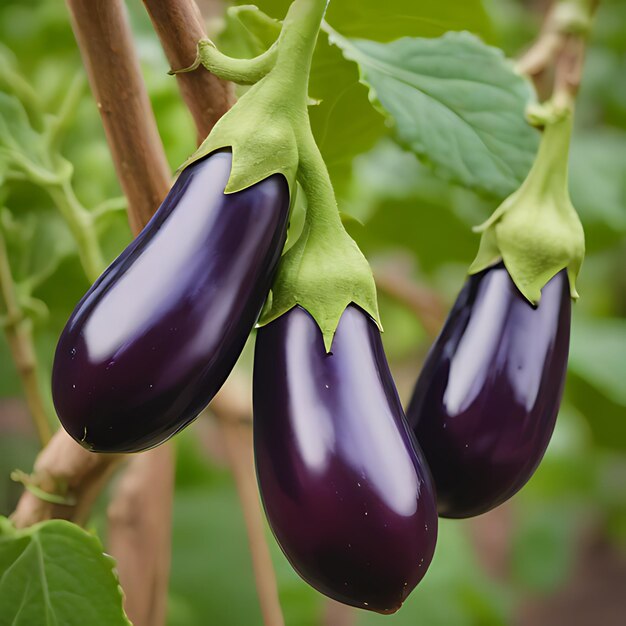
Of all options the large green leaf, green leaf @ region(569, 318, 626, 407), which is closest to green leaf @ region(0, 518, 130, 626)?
the large green leaf

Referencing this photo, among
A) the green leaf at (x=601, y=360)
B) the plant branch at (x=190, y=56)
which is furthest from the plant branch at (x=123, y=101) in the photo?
the green leaf at (x=601, y=360)

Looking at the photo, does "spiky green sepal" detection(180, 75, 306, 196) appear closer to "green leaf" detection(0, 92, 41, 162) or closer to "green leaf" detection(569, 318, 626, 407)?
"green leaf" detection(0, 92, 41, 162)

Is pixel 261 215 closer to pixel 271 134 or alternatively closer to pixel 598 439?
pixel 271 134

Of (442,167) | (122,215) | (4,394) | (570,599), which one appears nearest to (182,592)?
(4,394)

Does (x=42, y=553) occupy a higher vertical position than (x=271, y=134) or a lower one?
lower

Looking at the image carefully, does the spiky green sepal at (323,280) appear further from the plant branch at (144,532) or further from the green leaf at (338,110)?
the plant branch at (144,532)
